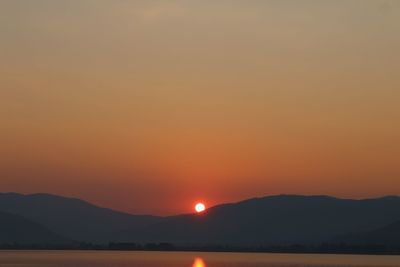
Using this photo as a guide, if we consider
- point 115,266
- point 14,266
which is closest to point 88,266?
point 115,266

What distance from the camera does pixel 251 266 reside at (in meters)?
111

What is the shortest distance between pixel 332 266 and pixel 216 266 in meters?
16.1

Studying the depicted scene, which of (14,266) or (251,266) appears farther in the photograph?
(251,266)

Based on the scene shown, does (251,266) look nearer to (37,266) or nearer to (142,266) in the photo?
(142,266)

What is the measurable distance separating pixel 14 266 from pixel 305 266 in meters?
39.1

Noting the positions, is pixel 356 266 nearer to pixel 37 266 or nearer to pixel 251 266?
pixel 251 266

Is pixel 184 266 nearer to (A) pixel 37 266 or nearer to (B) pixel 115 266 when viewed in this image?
(B) pixel 115 266

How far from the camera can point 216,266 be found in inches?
4466

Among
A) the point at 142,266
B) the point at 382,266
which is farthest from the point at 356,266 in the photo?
the point at 142,266

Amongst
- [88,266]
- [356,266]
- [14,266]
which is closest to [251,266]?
[356,266]

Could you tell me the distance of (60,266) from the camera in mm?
102375

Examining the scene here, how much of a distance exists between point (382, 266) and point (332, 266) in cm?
699

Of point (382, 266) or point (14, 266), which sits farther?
point (382, 266)

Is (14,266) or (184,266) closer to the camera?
(14,266)
